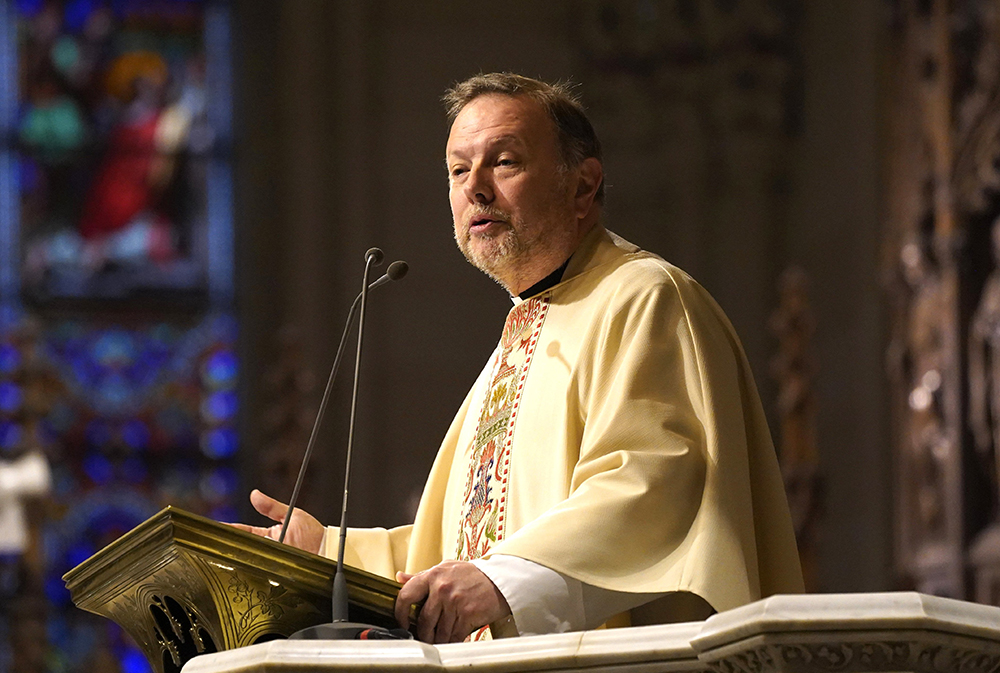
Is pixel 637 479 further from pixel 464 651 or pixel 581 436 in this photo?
pixel 464 651

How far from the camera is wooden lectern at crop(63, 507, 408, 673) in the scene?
103 inches

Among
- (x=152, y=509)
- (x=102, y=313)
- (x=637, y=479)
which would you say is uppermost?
(x=637, y=479)

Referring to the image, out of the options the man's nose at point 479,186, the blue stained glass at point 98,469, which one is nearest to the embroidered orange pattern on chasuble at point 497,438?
the man's nose at point 479,186

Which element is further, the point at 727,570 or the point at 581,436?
the point at 581,436

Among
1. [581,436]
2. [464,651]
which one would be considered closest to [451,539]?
[581,436]

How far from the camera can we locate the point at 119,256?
31.9 feet

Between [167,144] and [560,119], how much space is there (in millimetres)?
6782

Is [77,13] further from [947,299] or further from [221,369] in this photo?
[947,299]

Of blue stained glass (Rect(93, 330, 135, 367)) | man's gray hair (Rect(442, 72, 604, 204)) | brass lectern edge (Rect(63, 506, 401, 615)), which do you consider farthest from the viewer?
blue stained glass (Rect(93, 330, 135, 367))

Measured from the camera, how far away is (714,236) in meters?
9.63

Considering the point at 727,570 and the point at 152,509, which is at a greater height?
the point at 727,570

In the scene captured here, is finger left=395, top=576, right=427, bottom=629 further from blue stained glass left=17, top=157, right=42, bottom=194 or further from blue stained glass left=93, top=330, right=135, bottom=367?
blue stained glass left=17, top=157, right=42, bottom=194

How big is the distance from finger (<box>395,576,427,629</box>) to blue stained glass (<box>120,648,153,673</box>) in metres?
6.47

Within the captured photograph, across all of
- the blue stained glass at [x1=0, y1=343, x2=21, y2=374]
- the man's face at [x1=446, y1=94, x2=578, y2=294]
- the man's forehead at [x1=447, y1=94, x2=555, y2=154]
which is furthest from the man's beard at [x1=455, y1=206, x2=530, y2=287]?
the blue stained glass at [x1=0, y1=343, x2=21, y2=374]
